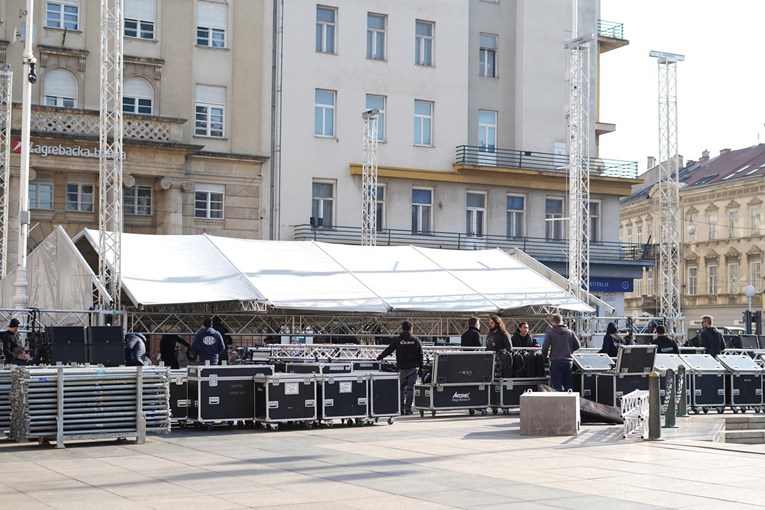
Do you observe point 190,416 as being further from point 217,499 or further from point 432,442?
point 217,499

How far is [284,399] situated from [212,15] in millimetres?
28165

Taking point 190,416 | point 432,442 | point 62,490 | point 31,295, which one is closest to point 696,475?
point 432,442

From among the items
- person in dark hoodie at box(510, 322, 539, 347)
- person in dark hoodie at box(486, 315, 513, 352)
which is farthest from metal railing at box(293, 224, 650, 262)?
person in dark hoodie at box(486, 315, 513, 352)

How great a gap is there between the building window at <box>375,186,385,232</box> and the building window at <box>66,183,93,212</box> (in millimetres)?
11685

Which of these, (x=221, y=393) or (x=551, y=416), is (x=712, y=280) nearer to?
(x=551, y=416)

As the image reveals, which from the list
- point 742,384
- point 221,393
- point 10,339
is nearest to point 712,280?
point 742,384

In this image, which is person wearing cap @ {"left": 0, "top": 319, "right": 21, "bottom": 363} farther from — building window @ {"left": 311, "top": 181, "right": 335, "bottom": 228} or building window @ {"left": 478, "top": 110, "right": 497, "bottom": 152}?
building window @ {"left": 478, "top": 110, "right": 497, "bottom": 152}

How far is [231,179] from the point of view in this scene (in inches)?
1726

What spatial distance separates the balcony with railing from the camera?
54.1 meters

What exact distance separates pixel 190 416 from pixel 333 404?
232 cm

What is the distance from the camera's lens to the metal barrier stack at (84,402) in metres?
15.7

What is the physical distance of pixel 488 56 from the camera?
168 feet

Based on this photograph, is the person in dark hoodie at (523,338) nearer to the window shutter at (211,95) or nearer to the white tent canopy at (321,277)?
the white tent canopy at (321,277)

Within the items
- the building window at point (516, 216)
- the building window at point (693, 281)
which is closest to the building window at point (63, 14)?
the building window at point (516, 216)
